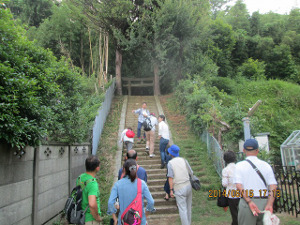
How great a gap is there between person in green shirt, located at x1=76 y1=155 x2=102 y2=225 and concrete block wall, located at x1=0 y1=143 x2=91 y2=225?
126 cm

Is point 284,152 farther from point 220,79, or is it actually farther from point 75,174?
point 75,174

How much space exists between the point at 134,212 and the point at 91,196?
63cm

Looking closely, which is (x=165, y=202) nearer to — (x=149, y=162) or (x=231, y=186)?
(x=149, y=162)

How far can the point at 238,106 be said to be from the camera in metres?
10.4

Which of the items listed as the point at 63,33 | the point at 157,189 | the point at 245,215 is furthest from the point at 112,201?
the point at 63,33

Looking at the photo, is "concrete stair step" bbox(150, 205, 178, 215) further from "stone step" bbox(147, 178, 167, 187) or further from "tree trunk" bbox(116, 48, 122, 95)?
"tree trunk" bbox(116, 48, 122, 95)

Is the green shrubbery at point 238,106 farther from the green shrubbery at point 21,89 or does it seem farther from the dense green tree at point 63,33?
the dense green tree at point 63,33

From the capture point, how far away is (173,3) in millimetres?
14578

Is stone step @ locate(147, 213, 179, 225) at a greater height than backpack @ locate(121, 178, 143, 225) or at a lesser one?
lesser

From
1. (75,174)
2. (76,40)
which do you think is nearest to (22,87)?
(75,174)

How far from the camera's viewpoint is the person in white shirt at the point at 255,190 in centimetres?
298

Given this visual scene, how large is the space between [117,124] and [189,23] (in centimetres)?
842

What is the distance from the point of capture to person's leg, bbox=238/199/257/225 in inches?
119

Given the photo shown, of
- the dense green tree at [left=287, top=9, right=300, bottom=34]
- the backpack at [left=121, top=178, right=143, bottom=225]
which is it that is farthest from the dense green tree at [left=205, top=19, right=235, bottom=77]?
the backpack at [left=121, top=178, right=143, bottom=225]
